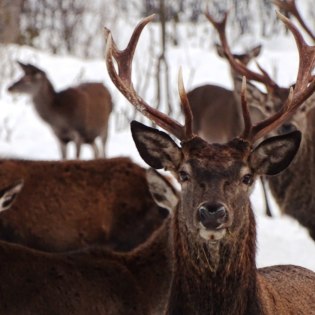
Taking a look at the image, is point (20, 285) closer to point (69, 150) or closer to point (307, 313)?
point (307, 313)

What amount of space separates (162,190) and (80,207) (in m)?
1.67

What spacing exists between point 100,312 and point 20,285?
1.65 ft

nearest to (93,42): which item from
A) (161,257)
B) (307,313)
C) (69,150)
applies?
(69,150)

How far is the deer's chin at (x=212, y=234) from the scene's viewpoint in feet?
18.4

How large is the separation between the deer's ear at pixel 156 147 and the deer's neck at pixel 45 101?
1111 cm


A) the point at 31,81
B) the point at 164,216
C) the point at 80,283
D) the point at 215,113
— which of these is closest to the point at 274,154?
the point at 80,283

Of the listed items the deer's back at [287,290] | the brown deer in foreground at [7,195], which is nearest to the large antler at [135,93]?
the deer's back at [287,290]

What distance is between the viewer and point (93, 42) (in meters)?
25.6

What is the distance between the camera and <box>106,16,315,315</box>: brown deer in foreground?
5.75m

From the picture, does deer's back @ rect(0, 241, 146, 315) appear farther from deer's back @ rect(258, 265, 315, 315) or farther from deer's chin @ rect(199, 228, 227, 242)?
deer's chin @ rect(199, 228, 227, 242)

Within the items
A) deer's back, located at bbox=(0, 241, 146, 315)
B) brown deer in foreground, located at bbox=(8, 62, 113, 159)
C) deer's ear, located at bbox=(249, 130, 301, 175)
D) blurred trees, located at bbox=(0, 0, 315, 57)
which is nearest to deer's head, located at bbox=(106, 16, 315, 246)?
deer's ear, located at bbox=(249, 130, 301, 175)

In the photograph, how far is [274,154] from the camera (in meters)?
6.20

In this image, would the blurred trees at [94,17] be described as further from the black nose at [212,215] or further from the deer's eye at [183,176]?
the black nose at [212,215]

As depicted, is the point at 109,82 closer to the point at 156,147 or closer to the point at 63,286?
the point at 63,286
